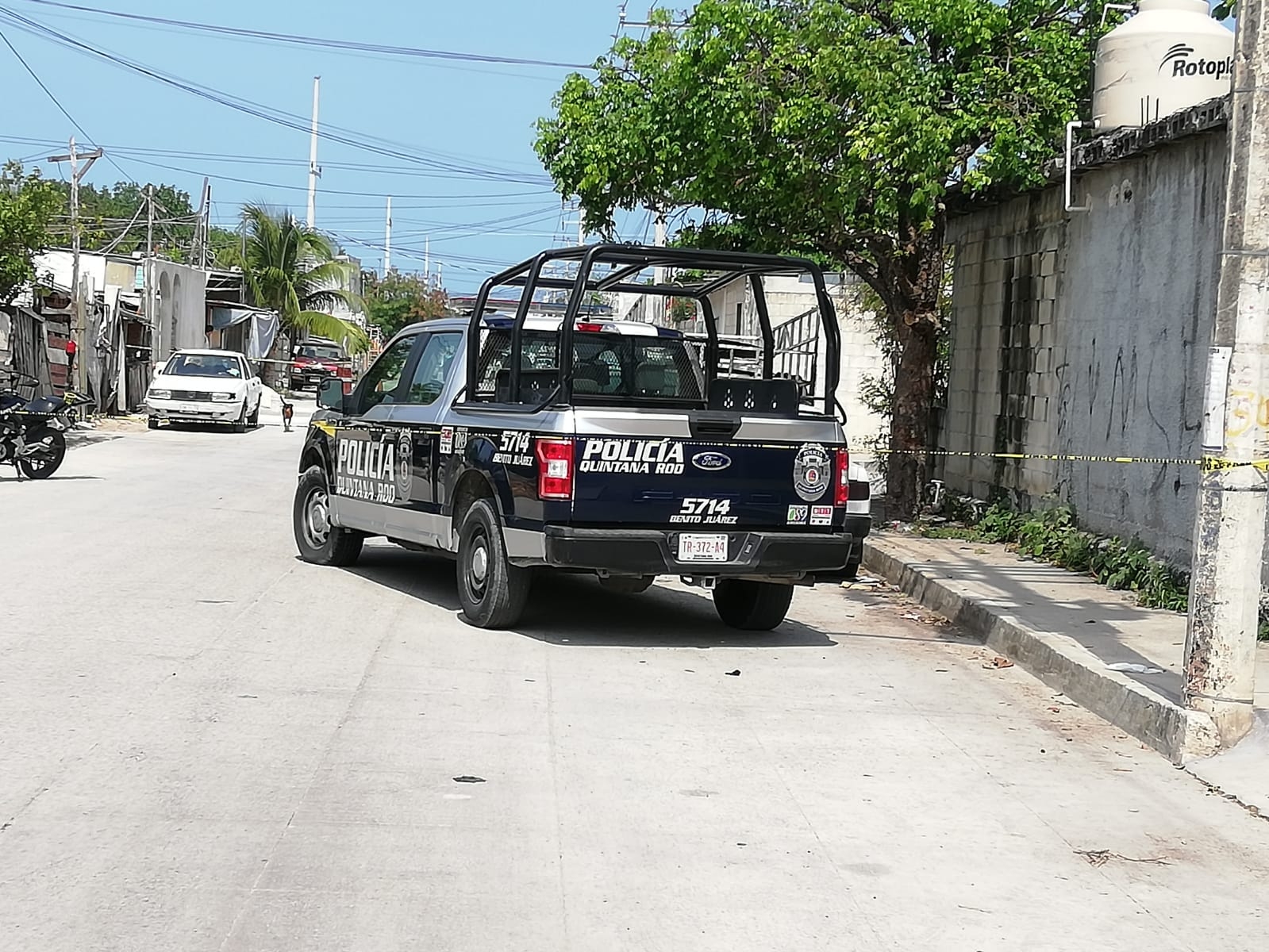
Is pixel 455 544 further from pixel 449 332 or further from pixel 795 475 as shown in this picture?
pixel 795 475

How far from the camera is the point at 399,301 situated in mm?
92062

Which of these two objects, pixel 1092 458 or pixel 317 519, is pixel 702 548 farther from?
pixel 317 519

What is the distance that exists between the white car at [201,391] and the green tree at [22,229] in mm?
5683

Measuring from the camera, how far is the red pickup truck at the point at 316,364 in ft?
177

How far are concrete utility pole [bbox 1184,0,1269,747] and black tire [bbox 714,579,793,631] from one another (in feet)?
10.9

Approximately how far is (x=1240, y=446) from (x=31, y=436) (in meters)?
15.7

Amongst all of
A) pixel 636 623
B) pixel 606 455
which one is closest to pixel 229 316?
Answer: pixel 636 623

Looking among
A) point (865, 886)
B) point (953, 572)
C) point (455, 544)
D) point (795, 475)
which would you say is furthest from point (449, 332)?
point (865, 886)

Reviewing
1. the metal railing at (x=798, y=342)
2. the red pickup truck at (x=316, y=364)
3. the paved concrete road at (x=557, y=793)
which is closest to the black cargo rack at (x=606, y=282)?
the paved concrete road at (x=557, y=793)

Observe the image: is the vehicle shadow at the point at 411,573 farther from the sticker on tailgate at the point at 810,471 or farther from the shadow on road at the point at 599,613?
the sticker on tailgate at the point at 810,471

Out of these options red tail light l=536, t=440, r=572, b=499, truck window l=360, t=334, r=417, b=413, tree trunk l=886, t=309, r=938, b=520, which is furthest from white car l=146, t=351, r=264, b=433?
red tail light l=536, t=440, r=572, b=499

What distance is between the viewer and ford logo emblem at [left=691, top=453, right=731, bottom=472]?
941cm

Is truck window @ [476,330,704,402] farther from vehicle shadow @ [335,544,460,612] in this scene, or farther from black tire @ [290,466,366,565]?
black tire @ [290,466,366,565]

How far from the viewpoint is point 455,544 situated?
410 inches
